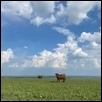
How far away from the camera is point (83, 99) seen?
17.3 meters

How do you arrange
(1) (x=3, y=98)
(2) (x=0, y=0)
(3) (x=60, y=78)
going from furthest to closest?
1. (3) (x=60, y=78)
2. (1) (x=3, y=98)
3. (2) (x=0, y=0)

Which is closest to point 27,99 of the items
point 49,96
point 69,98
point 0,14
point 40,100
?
point 40,100

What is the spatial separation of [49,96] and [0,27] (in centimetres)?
607

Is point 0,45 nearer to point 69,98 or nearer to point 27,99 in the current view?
point 27,99

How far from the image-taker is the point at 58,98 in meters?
17.6

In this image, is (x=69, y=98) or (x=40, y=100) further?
(x=69, y=98)

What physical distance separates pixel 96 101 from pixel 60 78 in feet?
85.4

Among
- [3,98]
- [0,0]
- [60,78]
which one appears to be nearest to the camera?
[0,0]

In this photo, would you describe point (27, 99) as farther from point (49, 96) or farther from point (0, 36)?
point (0, 36)

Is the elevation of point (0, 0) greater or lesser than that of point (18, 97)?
greater

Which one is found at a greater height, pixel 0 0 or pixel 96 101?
pixel 0 0

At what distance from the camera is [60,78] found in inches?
1676

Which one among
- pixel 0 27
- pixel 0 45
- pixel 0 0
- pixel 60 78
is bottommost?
pixel 60 78

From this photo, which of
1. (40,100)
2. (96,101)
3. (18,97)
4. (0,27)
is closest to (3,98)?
(18,97)
